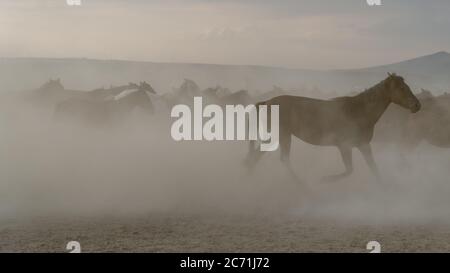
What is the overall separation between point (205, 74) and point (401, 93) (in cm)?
314

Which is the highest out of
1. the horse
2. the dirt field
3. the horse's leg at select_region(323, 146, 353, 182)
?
the horse

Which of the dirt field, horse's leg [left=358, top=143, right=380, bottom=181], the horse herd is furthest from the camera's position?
the horse herd

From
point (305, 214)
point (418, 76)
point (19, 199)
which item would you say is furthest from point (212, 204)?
point (418, 76)

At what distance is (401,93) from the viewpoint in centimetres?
1027

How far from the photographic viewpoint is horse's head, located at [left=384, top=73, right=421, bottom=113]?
33.4 feet

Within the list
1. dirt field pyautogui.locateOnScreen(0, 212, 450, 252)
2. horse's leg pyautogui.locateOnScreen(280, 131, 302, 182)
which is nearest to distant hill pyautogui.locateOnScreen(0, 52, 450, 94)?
horse's leg pyautogui.locateOnScreen(280, 131, 302, 182)

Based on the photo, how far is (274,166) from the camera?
10.5m

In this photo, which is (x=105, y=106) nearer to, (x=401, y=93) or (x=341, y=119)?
(x=341, y=119)

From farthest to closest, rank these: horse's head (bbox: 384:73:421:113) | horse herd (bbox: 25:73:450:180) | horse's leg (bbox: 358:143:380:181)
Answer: horse herd (bbox: 25:73:450:180) → horse's leg (bbox: 358:143:380:181) → horse's head (bbox: 384:73:421:113)

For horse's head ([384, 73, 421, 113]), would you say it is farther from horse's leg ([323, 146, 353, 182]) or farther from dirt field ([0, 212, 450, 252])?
dirt field ([0, 212, 450, 252])

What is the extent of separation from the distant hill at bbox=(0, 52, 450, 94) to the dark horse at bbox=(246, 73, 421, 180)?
1.57 feet

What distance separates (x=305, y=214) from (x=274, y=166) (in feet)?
3.04

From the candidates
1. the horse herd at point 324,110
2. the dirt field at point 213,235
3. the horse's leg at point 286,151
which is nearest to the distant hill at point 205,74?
the horse herd at point 324,110
